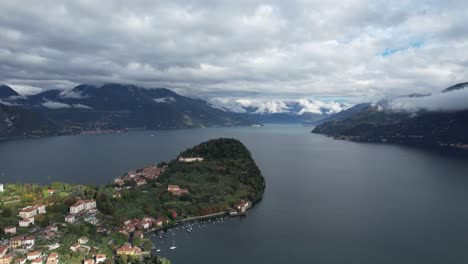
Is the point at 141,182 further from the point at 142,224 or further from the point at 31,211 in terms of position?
the point at 31,211

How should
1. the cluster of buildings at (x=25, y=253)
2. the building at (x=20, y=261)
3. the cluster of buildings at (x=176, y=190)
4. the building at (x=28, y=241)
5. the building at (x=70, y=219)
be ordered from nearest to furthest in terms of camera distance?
1. the building at (x=20, y=261)
2. the cluster of buildings at (x=25, y=253)
3. the building at (x=28, y=241)
4. the building at (x=70, y=219)
5. the cluster of buildings at (x=176, y=190)

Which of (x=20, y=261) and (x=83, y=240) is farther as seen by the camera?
(x=83, y=240)

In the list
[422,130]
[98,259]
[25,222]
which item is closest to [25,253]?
[98,259]

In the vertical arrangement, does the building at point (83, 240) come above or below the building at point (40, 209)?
below

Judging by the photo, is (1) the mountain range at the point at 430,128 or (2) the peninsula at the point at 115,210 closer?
(2) the peninsula at the point at 115,210

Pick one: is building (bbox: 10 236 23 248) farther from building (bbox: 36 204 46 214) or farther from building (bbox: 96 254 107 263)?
building (bbox: 96 254 107 263)

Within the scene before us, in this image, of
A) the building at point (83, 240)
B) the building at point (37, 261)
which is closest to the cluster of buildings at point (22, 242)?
the building at point (37, 261)

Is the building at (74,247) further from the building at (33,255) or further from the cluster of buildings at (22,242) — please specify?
the cluster of buildings at (22,242)
